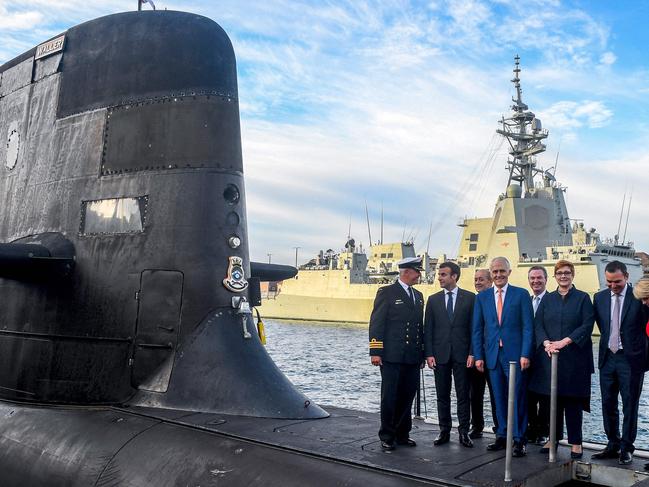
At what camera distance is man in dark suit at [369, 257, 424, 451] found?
19.0ft

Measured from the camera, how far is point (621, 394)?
5512 millimetres

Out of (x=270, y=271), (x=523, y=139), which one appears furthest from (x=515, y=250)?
(x=270, y=271)

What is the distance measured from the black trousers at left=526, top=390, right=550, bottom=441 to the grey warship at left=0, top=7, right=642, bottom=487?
1.08m

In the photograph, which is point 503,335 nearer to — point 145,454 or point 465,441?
point 465,441

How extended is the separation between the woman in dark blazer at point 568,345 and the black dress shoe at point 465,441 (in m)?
0.61

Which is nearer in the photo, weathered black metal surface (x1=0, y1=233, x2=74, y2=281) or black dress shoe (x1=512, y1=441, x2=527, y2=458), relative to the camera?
black dress shoe (x1=512, y1=441, x2=527, y2=458)

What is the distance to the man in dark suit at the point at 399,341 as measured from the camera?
579 cm

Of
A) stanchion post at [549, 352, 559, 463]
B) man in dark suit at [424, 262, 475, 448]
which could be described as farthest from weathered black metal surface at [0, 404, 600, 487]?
man in dark suit at [424, 262, 475, 448]

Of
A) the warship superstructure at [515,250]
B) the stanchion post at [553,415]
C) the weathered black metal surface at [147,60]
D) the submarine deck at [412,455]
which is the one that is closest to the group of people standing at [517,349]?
the submarine deck at [412,455]

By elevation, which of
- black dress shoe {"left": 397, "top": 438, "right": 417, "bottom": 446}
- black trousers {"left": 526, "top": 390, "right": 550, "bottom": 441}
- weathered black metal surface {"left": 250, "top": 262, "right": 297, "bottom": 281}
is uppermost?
weathered black metal surface {"left": 250, "top": 262, "right": 297, "bottom": 281}

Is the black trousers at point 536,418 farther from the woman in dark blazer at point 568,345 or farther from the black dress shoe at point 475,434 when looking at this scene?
the black dress shoe at point 475,434

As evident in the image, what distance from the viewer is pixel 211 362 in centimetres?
650

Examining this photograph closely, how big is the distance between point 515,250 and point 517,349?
4983 cm

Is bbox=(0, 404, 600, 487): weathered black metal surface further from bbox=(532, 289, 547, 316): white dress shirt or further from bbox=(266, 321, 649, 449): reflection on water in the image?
bbox=(266, 321, 649, 449): reflection on water
